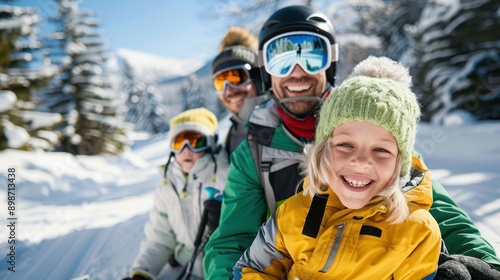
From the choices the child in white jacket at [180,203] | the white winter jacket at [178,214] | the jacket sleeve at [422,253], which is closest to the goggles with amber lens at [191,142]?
the child in white jacket at [180,203]

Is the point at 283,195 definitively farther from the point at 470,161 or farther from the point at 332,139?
the point at 470,161

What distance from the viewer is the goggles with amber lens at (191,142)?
9.66 ft

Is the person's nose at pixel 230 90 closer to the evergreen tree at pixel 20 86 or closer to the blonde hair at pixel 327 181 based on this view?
the blonde hair at pixel 327 181

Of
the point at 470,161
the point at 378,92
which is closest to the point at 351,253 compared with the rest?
the point at 378,92

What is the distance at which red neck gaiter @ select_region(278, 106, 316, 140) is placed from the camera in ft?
6.42

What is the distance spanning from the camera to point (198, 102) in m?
45.6

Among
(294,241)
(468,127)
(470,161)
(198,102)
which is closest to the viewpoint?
(294,241)

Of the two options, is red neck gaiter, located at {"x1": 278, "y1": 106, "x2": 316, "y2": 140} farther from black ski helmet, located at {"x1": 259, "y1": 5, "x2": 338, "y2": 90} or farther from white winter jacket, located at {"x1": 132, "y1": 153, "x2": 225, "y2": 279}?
white winter jacket, located at {"x1": 132, "y1": 153, "x2": 225, "y2": 279}

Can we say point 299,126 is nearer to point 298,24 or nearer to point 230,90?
point 298,24

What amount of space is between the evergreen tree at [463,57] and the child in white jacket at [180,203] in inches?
320

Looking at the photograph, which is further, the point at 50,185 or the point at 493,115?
the point at 493,115

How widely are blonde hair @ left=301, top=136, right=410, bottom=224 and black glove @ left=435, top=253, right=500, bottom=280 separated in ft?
0.89

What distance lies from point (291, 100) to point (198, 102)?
44549mm

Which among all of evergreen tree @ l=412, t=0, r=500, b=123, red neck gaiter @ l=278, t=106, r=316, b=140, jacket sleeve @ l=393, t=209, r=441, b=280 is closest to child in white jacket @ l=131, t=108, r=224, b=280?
red neck gaiter @ l=278, t=106, r=316, b=140
